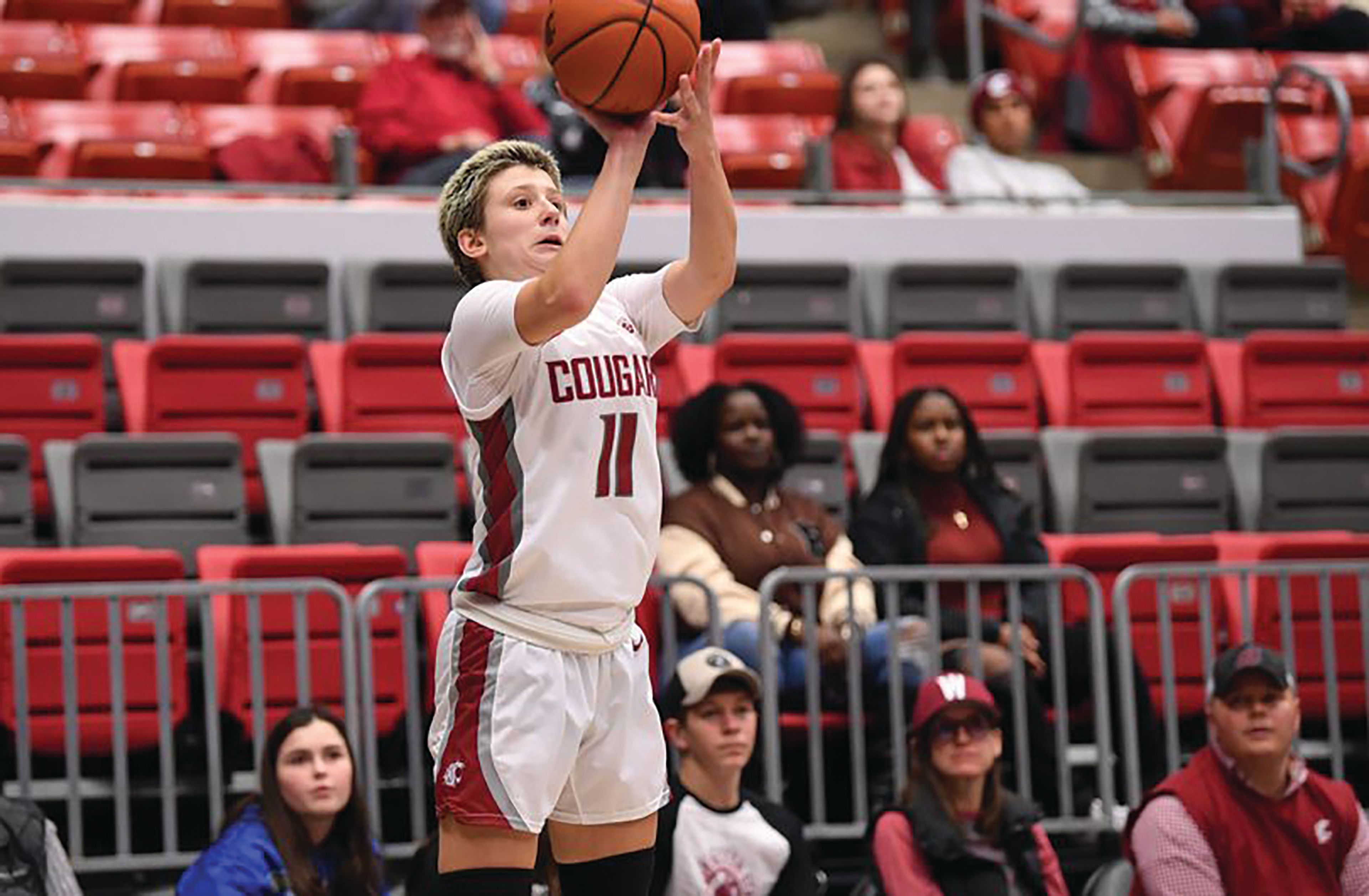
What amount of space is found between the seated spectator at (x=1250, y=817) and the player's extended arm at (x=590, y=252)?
2.60m

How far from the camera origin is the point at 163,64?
9.12 metres

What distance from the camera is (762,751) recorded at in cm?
568

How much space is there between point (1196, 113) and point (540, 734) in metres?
7.20

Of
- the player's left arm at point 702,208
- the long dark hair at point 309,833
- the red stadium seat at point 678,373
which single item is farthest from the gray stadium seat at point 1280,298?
the player's left arm at point 702,208

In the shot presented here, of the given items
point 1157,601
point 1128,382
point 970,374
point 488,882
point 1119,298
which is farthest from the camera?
point 1119,298

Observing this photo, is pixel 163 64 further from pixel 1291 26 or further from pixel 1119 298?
pixel 1291 26

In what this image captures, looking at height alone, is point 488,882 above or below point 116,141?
below

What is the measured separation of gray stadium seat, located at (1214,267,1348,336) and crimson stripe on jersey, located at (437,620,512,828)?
5.56m

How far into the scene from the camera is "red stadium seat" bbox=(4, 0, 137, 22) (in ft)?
32.4

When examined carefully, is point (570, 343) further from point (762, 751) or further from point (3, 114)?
point (3, 114)

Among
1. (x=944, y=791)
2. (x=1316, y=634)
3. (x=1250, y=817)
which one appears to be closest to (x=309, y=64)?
(x=1316, y=634)

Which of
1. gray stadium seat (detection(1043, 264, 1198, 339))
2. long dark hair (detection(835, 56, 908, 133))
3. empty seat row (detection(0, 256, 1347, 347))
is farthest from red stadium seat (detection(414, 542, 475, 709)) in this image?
long dark hair (detection(835, 56, 908, 133))

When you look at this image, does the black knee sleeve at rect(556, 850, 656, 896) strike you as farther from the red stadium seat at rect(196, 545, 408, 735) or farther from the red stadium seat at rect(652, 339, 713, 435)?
the red stadium seat at rect(652, 339, 713, 435)

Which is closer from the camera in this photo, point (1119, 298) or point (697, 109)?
point (697, 109)
